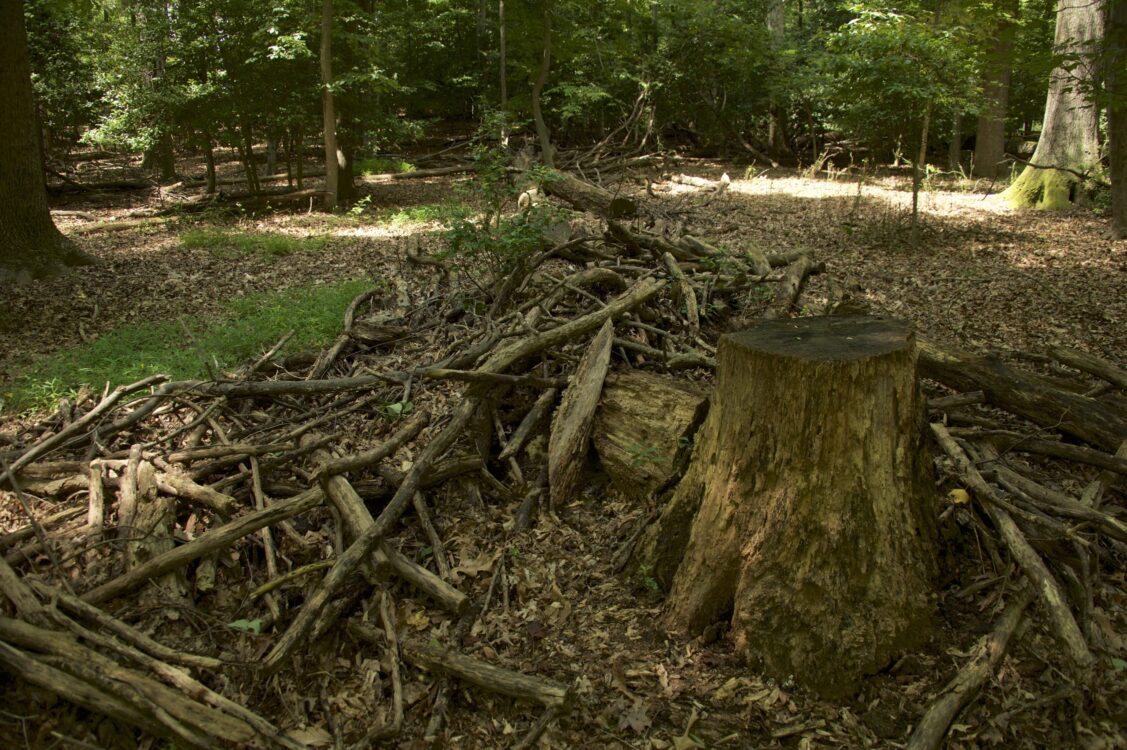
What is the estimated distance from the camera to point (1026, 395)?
4.24 m

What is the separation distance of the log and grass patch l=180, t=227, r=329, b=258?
7549 mm

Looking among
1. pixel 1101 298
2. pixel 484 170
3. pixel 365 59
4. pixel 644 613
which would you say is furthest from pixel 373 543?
pixel 365 59

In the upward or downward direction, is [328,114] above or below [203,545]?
above

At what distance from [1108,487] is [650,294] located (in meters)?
3.01

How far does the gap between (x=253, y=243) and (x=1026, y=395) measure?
10274 mm

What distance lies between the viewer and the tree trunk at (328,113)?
12766 mm

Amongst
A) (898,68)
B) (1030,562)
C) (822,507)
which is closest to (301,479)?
(822,507)

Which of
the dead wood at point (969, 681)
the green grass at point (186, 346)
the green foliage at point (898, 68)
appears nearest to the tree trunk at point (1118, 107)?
the green foliage at point (898, 68)

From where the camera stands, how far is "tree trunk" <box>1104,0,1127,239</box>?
7102 millimetres

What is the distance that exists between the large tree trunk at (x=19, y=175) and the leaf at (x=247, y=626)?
25.9 feet

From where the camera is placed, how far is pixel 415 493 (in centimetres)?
403

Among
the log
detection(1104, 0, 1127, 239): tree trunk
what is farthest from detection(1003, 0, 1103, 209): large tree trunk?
the log

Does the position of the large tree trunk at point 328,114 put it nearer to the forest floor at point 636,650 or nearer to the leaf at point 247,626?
the forest floor at point 636,650

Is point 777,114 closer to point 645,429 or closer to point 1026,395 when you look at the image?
point 1026,395
